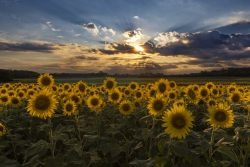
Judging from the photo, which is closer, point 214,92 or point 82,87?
point 82,87

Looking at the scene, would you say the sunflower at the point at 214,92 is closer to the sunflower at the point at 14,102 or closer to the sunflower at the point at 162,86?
the sunflower at the point at 162,86

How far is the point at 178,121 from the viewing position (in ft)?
15.0

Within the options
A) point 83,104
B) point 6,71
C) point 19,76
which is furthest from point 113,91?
point 19,76

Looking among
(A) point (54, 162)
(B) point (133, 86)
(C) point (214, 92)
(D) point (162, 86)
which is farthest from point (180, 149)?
(B) point (133, 86)

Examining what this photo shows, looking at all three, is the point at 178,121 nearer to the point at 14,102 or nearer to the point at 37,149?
the point at 37,149

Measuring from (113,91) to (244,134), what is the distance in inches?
262

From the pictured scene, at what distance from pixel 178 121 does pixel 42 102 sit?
298 cm

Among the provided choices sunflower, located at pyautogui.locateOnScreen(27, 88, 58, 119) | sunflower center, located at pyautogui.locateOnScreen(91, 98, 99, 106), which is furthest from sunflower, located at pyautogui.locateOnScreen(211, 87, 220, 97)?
sunflower, located at pyautogui.locateOnScreen(27, 88, 58, 119)

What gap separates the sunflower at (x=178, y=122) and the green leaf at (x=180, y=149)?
26 centimetres

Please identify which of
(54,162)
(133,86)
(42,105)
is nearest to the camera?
(54,162)

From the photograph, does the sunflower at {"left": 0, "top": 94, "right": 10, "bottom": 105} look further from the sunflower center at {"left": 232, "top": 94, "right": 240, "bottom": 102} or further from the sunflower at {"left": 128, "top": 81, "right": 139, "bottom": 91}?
the sunflower center at {"left": 232, "top": 94, "right": 240, "bottom": 102}

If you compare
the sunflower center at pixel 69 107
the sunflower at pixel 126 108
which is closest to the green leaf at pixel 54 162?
the sunflower center at pixel 69 107

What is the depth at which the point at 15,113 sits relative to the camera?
33.9ft

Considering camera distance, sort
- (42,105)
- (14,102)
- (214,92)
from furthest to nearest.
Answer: (214,92) → (14,102) → (42,105)
